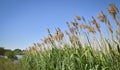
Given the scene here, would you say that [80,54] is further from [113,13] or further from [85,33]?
[113,13]

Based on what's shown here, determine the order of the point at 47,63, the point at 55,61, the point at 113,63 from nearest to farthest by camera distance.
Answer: the point at 113,63 → the point at 55,61 → the point at 47,63

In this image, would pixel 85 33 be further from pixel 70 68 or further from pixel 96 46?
pixel 70 68

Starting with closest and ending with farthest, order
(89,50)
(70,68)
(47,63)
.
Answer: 1. (89,50)
2. (70,68)
3. (47,63)

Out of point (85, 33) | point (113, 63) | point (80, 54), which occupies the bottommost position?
point (113, 63)

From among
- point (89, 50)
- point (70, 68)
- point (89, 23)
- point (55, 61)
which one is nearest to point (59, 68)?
point (55, 61)

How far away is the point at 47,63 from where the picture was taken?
8000mm

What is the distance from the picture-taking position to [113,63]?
13.9 feet

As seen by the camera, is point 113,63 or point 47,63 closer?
point 113,63

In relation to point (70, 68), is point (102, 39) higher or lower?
higher

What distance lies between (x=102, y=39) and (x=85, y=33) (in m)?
1.03

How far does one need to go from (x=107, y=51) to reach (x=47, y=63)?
3.98 metres

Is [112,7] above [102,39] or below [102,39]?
above

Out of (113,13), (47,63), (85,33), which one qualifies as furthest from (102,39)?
(47,63)

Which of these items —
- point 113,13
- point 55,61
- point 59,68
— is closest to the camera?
point 113,13
